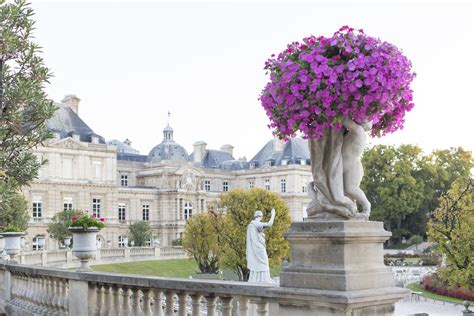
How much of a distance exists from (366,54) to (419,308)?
910 inches

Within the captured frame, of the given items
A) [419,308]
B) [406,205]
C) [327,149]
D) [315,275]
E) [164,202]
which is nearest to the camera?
[315,275]

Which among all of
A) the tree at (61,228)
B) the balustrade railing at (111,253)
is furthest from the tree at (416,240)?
the tree at (61,228)

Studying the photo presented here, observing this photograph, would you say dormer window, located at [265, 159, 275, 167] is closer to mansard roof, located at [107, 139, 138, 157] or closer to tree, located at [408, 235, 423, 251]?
mansard roof, located at [107, 139, 138, 157]

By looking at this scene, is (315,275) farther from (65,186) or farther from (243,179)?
(243,179)

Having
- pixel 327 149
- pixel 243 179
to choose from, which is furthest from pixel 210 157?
pixel 327 149

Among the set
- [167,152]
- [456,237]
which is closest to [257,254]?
[456,237]

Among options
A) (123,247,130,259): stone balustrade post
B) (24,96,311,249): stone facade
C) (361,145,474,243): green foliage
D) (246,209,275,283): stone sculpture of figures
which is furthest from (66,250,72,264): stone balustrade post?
(361,145,474,243): green foliage

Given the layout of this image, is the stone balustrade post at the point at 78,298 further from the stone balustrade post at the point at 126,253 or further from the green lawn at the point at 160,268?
the stone balustrade post at the point at 126,253

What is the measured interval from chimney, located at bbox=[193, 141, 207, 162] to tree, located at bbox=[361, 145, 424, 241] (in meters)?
28.5

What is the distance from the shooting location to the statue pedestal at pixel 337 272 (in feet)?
15.4

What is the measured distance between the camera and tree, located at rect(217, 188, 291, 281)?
3653cm

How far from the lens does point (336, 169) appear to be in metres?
5.13

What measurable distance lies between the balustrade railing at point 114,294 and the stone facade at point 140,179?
1810 inches

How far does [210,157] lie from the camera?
288 feet
